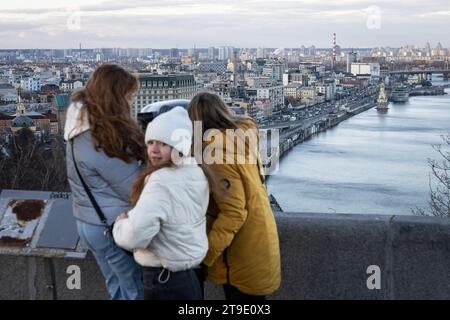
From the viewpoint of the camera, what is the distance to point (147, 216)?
1067 millimetres

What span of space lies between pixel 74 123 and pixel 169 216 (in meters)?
0.24

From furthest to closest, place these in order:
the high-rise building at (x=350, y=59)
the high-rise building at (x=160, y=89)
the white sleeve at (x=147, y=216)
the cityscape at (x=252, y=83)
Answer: the high-rise building at (x=350, y=59)
the cityscape at (x=252, y=83)
the high-rise building at (x=160, y=89)
the white sleeve at (x=147, y=216)

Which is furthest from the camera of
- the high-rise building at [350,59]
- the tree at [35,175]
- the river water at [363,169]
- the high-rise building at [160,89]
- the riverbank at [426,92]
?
the high-rise building at [350,59]

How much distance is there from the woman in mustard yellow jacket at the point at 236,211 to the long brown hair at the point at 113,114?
0.10 m

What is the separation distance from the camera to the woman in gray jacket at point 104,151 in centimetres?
116

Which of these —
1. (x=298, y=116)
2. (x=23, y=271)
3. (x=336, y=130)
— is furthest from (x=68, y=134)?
(x=298, y=116)

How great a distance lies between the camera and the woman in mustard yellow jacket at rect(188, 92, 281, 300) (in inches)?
45.8

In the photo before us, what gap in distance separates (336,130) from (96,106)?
28.6 m

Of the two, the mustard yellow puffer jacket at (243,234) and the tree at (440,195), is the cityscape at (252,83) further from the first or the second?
the mustard yellow puffer jacket at (243,234)

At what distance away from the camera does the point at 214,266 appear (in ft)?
4.00

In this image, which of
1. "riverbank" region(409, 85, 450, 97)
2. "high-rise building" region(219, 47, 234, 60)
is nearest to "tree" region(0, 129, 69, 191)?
"riverbank" region(409, 85, 450, 97)

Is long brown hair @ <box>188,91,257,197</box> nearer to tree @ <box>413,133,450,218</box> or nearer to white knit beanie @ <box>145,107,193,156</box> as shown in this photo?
white knit beanie @ <box>145,107,193,156</box>

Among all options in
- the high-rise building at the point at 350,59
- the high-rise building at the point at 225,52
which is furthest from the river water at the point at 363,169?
the high-rise building at the point at 225,52

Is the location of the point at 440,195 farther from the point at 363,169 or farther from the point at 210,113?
the point at 363,169
